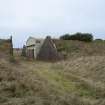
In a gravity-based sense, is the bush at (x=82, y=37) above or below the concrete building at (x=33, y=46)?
above

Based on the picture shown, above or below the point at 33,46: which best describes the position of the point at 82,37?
above

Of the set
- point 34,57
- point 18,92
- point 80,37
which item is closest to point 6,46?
point 34,57

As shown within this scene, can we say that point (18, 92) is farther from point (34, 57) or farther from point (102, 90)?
point (34, 57)

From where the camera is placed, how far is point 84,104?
327 inches

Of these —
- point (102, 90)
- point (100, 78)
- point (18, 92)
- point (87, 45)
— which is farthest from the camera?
point (87, 45)

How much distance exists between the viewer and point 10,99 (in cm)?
802

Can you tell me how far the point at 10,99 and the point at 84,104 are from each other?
2172mm

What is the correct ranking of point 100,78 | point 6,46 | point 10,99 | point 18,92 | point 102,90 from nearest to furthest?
point 10,99
point 18,92
point 102,90
point 100,78
point 6,46

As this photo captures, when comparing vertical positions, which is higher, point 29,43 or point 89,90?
point 29,43

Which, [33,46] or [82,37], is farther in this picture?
[82,37]

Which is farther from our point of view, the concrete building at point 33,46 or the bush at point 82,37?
the bush at point 82,37

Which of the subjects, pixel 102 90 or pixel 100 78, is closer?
pixel 102 90

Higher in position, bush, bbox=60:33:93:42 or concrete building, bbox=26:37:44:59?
bush, bbox=60:33:93:42

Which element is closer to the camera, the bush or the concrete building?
the concrete building
